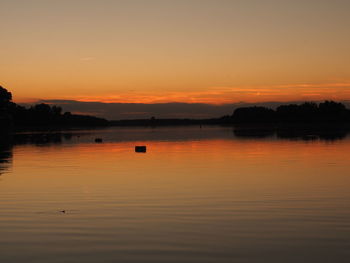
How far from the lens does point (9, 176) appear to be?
33656 mm

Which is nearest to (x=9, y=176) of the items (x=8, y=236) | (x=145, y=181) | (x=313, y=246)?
(x=145, y=181)

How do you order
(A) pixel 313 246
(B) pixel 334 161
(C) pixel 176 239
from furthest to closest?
(B) pixel 334 161 < (C) pixel 176 239 < (A) pixel 313 246

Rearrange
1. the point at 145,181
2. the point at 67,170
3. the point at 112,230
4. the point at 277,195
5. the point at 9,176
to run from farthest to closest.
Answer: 1. the point at 67,170
2. the point at 9,176
3. the point at 145,181
4. the point at 277,195
5. the point at 112,230

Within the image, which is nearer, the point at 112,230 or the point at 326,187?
the point at 112,230

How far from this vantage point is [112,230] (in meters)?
16.2

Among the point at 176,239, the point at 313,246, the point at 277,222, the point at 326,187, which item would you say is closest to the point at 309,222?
the point at 277,222

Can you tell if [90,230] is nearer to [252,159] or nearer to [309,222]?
[309,222]

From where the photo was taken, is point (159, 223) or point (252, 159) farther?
point (252, 159)

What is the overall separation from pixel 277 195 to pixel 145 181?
9.41 m

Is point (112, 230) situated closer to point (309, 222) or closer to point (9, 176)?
point (309, 222)

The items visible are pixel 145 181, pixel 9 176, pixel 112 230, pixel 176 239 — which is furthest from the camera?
pixel 9 176

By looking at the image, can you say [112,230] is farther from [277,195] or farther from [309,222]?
[277,195]

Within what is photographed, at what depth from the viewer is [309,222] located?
17109 millimetres

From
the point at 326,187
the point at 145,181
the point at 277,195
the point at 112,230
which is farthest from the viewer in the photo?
the point at 145,181
